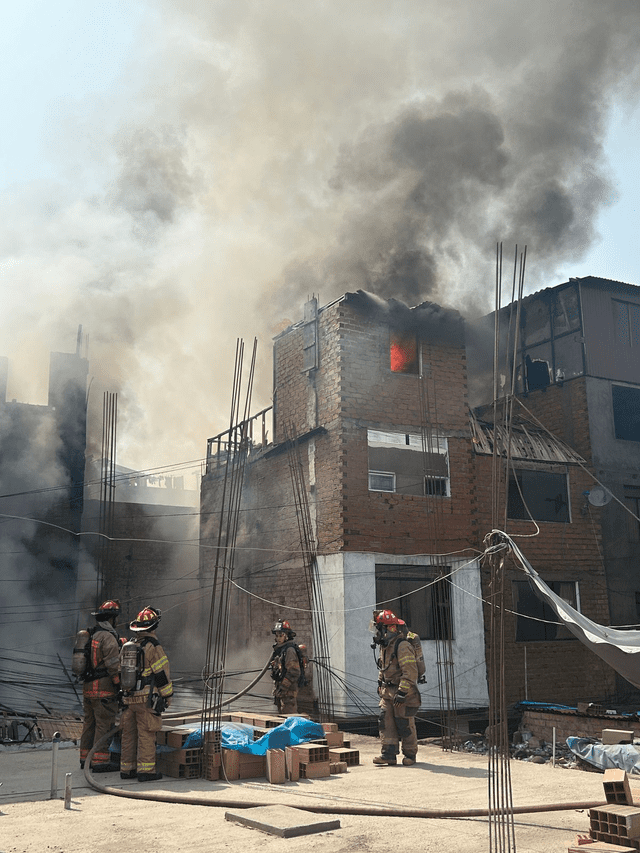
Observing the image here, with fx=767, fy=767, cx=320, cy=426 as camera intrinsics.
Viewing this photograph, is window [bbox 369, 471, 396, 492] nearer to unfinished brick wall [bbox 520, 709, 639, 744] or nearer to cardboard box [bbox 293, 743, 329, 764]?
unfinished brick wall [bbox 520, 709, 639, 744]

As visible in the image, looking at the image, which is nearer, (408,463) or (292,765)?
(292,765)

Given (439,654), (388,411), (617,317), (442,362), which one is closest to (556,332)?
(617,317)

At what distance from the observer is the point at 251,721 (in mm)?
11102

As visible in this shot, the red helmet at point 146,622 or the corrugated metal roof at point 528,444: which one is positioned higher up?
the corrugated metal roof at point 528,444

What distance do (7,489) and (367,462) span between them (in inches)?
449

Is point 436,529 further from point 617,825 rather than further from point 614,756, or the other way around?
point 617,825

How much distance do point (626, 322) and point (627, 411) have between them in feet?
8.89

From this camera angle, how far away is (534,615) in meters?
18.5

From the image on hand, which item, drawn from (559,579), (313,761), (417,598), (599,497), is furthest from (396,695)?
(599,497)

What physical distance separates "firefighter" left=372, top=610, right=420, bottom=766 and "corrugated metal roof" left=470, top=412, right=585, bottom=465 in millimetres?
8584

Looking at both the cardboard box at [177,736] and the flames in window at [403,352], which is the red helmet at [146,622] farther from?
the flames in window at [403,352]

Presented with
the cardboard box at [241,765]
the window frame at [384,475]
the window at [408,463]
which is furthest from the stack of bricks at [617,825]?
the window frame at [384,475]

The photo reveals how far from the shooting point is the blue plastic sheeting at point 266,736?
9.05 metres

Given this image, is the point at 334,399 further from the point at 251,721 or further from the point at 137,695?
the point at 137,695
